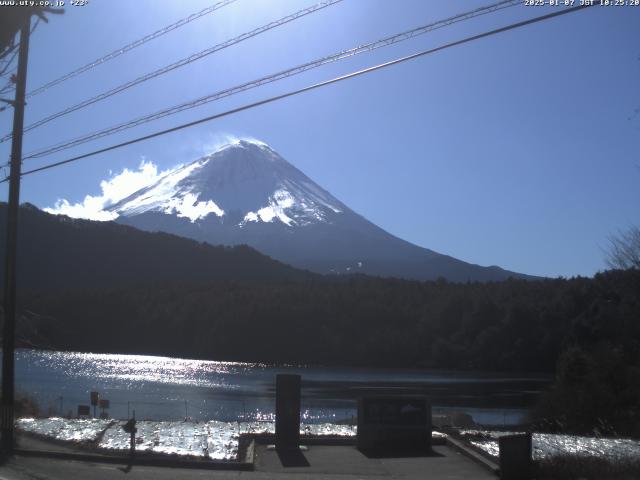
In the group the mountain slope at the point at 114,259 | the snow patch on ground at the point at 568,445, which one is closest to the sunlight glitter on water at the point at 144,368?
the mountain slope at the point at 114,259

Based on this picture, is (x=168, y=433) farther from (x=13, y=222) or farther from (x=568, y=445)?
(x=568, y=445)

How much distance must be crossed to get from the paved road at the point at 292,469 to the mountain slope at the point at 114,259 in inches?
3772

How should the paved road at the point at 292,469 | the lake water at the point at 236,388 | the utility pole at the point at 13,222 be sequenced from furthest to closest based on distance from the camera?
1. the lake water at the point at 236,388
2. the utility pole at the point at 13,222
3. the paved road at the point at 292,469

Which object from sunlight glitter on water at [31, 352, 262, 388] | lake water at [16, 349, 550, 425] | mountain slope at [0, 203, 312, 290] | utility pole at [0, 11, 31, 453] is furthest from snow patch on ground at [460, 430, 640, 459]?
mountain slope at [0, 203, 312, 290]

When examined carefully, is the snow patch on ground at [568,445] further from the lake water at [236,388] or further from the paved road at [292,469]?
the lake water at [236,388]

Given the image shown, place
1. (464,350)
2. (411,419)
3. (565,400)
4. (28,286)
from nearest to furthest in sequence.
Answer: (411,419), (565,400), (464,350), (28,286)

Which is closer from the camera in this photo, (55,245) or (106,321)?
(106,321)

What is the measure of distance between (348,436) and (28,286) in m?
97.3

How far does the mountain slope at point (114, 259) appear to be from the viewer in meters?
114

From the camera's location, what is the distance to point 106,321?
100 meters

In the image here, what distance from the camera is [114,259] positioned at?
407 feet

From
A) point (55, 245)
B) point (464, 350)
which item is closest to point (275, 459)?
point (464, 350)

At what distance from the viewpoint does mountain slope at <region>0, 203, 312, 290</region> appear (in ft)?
373

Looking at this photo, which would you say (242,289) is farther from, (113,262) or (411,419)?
(411,419)
